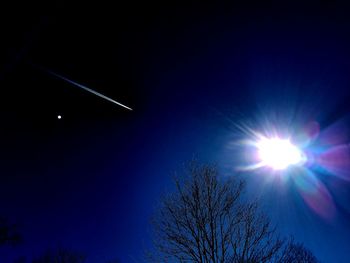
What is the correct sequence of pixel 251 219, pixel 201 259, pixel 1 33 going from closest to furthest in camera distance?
pixel 1 33, pixel 201 259, pixel 251 219

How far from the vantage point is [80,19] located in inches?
121

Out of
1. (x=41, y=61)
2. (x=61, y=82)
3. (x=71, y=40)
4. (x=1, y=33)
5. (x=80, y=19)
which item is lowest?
(x=1, y=33)

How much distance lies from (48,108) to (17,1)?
5.34m

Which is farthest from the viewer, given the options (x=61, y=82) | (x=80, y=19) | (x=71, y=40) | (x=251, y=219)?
(x=251, y=219)

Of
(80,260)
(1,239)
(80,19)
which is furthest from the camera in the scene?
(80,260)

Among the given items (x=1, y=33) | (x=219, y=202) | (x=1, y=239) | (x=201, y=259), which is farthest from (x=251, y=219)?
(x=1, y=239)

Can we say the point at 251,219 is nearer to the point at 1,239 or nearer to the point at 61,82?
the point at 61,82

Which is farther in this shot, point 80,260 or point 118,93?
point 80,260

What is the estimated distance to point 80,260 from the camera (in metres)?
23.9

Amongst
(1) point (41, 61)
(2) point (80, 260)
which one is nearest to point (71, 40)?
(1) point (41, 61)

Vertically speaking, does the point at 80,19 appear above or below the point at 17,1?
above

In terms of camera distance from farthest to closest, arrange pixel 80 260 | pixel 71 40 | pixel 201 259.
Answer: pixel 80 260, pixel 201 259, pixel 71 40

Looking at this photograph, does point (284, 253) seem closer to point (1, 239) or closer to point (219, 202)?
point (219, 202)

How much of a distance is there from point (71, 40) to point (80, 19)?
85cm
